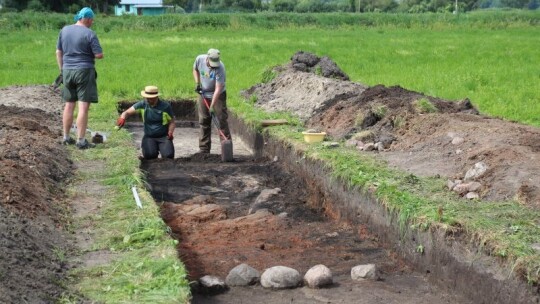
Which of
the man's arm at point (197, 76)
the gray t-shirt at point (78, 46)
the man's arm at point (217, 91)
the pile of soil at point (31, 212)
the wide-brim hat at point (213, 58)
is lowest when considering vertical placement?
the pile of soil at point (31, 212)

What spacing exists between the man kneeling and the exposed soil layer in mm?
571

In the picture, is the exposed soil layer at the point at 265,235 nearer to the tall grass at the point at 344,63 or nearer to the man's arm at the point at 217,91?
the man's arm at the point at 217,91

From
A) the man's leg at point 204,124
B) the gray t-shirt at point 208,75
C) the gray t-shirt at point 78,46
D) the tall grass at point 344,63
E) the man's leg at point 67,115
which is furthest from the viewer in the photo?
the tall grass at point 344,63

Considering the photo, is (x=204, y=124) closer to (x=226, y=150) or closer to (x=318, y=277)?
(x=226, y=150)

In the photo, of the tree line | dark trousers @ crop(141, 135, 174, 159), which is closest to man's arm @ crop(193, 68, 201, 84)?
dark trousers @ crop(141, 135, 174, 159)

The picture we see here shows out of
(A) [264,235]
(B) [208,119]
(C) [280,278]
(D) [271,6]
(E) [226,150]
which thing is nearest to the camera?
(C) [280,278]

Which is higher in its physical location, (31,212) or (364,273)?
(31,212)

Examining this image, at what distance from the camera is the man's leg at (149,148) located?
1195 cm

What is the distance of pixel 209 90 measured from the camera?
12406mm

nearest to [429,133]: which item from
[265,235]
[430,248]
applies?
[265,235]

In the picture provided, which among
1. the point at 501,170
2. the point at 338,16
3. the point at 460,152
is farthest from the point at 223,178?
the point at 338,16

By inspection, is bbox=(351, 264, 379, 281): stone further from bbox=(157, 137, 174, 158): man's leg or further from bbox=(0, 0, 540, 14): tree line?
bbox=(0, 0, 540, 14): tree line

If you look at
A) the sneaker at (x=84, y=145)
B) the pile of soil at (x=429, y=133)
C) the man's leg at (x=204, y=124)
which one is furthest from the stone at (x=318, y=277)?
the man's leg at (x=204, y=124)

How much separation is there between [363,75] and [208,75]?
814 centimetres
